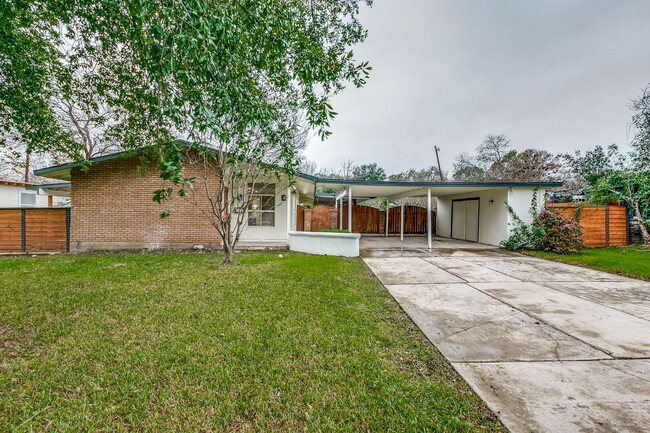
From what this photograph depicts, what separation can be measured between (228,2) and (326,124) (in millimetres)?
1664

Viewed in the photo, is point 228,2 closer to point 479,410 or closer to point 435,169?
point 479,410

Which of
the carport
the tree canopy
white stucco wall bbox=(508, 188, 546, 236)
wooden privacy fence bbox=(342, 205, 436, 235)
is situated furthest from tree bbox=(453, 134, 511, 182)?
the tree canopy

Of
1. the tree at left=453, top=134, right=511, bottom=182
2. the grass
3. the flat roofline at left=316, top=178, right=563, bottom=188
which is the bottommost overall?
the grass

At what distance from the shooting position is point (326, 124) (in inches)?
122

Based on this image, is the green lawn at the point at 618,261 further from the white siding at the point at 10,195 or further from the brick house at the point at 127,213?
the white siding at the point at 10,195

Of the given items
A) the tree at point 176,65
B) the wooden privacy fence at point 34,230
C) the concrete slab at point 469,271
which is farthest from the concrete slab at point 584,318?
the wooden privacy fence at point 34,230

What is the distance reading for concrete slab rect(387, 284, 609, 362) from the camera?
8.48 feet

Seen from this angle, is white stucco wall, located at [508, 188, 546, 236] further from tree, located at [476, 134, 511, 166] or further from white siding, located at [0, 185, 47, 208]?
white siding, located at [0, 185, 47, 208]

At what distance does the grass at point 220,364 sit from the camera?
173 centimetres

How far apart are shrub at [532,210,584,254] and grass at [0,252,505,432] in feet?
28.2

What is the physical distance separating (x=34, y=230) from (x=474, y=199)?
18.1m

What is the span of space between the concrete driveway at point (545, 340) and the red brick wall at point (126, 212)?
684 cm

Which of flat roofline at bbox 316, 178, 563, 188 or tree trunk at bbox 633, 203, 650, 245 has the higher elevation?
flat roofline at bbox 316, 178, 563, 188

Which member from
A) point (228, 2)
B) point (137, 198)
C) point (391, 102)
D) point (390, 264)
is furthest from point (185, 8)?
point (391, 102)
